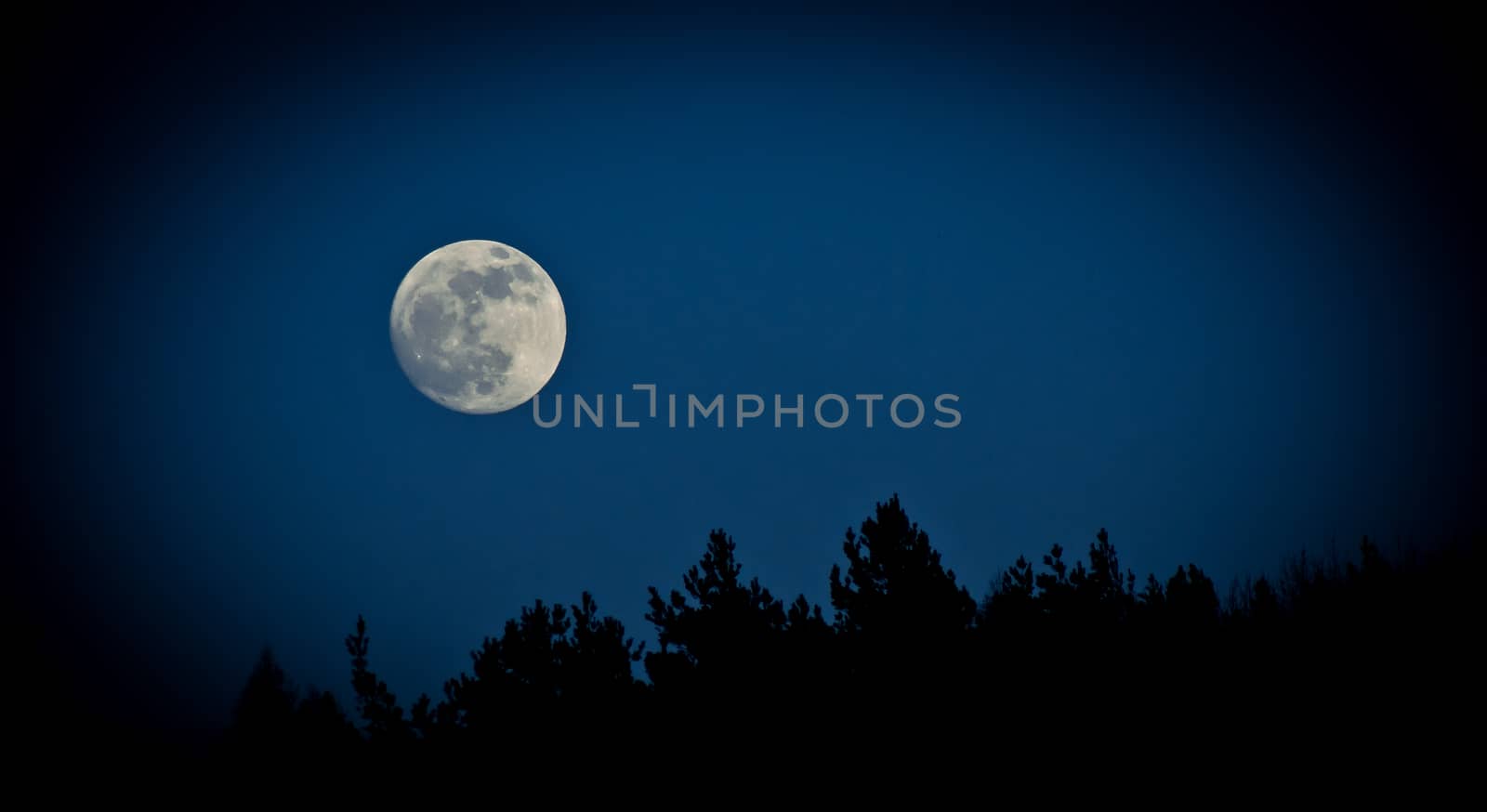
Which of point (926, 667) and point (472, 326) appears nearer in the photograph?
point (926, 667)

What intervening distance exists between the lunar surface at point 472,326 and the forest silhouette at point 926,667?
60.5 ft

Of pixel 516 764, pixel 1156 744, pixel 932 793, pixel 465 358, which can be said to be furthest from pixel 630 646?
pixel 465 358

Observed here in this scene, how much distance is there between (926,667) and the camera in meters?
17.7

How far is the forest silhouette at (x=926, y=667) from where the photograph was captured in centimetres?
1538

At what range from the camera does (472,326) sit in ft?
117

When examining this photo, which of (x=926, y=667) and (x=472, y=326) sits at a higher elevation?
(x=472, y=326)

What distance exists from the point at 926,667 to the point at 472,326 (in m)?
25.2

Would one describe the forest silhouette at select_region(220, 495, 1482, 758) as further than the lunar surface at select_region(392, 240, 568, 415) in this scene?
No

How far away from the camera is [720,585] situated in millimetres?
20953

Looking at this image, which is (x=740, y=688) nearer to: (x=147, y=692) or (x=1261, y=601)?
(x=1261, y=601)

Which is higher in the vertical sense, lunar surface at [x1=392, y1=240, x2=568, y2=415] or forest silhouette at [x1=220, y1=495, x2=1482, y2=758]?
lunar surface at [x1=392, y1=240, x2=568, y2=415]

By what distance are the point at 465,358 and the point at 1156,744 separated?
29998 millimetres

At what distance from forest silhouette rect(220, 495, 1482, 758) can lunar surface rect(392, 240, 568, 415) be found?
18.4m

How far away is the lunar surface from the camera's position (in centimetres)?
3547
